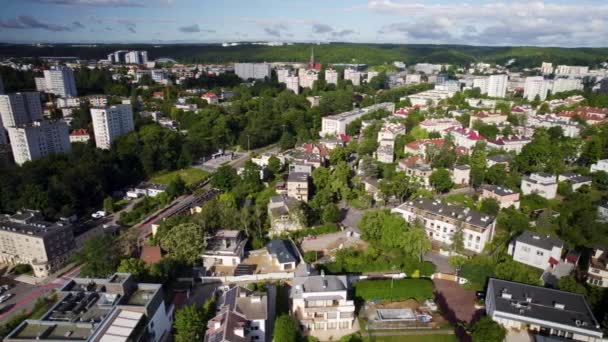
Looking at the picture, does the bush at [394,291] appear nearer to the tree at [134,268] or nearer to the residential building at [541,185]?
the tree at [134,268]

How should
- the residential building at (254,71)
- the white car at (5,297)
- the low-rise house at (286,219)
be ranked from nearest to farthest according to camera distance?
1. the white car at (5,297)
2. the low-rise house at (286,219)
3. the residential building at (254,71)

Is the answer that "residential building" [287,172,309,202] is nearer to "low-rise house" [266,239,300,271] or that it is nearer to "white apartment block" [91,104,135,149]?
"low-rise house" [266,239,300,271]

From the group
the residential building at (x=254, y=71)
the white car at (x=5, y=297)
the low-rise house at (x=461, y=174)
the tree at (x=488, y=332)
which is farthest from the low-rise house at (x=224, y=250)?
the residential building at (x=254, y=71)

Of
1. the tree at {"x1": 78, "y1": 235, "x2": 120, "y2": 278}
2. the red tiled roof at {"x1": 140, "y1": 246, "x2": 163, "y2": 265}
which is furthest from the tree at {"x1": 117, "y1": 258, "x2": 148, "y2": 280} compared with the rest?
the red tiled roof at {"x1": 140, "y1": 246, "x2": 163, "y2": 265}

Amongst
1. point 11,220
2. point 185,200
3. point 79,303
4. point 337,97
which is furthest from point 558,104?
point 11,220

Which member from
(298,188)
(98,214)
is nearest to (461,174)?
(298,188)

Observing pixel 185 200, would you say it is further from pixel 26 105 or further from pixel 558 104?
pixel 558 104

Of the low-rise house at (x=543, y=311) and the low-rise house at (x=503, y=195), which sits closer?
the low-rise house at (x=543, y=311)

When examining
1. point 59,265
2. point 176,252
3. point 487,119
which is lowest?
point 59,265
